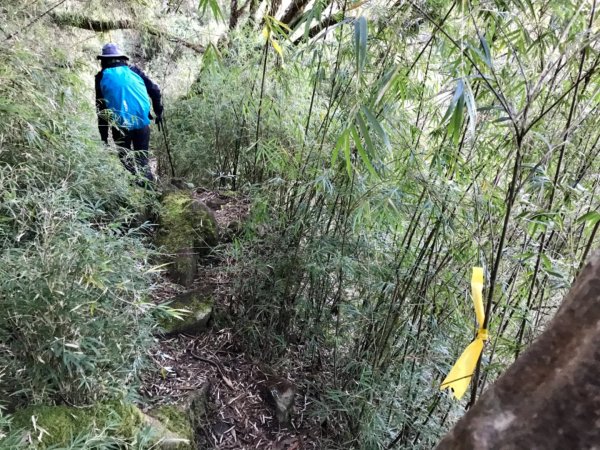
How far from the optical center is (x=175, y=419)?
68.7 inches

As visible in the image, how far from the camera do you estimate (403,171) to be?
1605 mm

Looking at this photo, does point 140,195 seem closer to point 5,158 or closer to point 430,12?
point 5,158

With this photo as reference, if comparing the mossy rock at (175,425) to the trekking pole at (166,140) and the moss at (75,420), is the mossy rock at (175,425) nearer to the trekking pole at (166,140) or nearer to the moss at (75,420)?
the moss at (75,420)

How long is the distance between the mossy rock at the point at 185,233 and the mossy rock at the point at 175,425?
899mm

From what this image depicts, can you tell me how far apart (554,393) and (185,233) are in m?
2.44

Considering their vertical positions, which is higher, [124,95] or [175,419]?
[124,95]

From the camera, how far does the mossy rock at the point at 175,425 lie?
1589 millimetres

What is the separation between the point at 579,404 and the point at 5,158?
2096 millimetres

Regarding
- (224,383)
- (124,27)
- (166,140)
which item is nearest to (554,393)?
(224,383)

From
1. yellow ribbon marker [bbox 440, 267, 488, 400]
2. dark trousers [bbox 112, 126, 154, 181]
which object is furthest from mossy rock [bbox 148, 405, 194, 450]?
dark trousers [bbox 112, 126, 154, 181]

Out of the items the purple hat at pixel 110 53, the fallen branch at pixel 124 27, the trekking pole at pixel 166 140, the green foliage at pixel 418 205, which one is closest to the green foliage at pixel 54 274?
the green foliage at pixel 418 205

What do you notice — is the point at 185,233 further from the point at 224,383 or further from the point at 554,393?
the point at 554,393

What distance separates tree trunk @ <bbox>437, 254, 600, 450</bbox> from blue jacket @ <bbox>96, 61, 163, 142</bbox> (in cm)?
285

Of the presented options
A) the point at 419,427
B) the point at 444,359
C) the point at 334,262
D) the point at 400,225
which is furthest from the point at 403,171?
the point at 419,427
